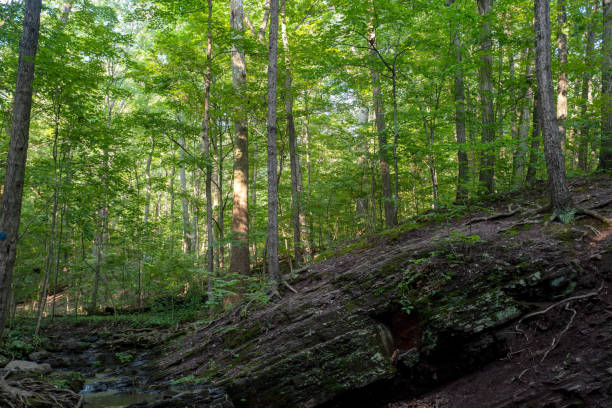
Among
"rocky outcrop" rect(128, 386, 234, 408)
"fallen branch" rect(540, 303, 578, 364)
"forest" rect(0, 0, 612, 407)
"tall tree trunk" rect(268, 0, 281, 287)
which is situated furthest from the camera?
"tall tree trunk" rect(268, 0, 281, 287)

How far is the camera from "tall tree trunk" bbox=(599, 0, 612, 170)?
347 inches

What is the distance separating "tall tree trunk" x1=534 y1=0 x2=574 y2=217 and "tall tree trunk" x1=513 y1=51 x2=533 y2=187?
331 centimetres

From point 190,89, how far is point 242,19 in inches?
148

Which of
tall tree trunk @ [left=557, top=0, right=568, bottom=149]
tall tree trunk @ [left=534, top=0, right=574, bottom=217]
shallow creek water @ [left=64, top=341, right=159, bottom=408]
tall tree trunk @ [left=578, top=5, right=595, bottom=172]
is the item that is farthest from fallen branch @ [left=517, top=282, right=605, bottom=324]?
tall tree trunk @ [left=578, top=5, right=595, bottom=172]

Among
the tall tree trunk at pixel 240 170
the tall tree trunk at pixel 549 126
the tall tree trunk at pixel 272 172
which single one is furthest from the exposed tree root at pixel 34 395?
the tall tree trunk at pixel 549 126

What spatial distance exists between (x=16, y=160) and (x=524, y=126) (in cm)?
1686

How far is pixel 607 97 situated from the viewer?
29.6ft

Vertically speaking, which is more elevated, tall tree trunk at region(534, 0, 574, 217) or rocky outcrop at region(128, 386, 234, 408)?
tall tree trunk at region(534, 0, 574, 217)

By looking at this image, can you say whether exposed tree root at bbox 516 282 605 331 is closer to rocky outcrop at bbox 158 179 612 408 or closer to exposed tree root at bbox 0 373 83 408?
rocky outcrop at bbox 158 179 612 408

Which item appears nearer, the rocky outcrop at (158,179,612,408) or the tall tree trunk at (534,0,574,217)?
the rocky outcrop at (158,179,612,408)

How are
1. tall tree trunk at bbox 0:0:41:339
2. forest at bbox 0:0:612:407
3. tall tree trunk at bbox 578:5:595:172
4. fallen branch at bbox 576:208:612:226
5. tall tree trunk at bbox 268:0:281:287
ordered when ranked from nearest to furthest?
1. fallen branch at bbox 576:208:612:226
2. tall tree trunk at bbox 0:0:41:339
3. forest at bbox 0:0:612:407
4. tall tree trunk at bbox 268:0:281:287
5. tall tree trunk at bbox 578:5:595:172

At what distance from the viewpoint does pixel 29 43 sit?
7.39m

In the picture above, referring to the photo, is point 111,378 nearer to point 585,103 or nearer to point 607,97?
point 607,97

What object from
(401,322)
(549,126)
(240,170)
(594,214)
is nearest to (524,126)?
(549,126)
